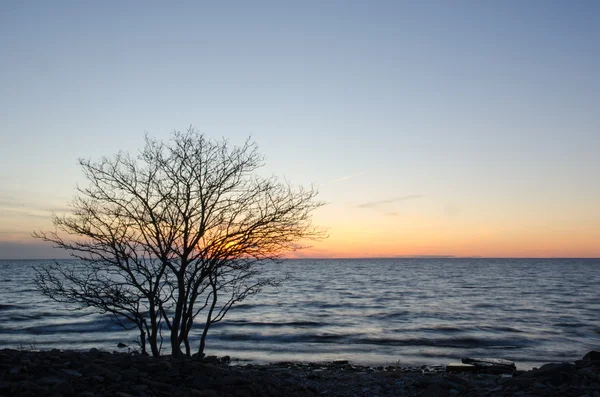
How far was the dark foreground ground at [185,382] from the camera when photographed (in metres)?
8.20

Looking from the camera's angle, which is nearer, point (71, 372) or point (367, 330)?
point (71, 372)

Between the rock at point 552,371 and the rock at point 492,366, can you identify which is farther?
the rock at point 492,366

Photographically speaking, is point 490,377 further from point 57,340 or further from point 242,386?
point 57,340

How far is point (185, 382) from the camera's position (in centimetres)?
964

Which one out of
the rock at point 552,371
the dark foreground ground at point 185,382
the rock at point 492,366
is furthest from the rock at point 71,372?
the rock at point 492,366

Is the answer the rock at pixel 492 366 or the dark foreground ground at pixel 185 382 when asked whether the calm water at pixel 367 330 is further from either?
the dark foreground ground at pixel 185 382

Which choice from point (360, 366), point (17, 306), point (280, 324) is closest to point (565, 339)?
point (360, 366)

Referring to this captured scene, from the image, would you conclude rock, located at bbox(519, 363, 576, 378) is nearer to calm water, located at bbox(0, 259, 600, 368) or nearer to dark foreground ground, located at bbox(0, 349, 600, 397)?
dark foreground ground, located at bbox(0, 349, 600, 397)

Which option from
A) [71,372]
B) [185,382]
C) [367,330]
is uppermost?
[71,372]

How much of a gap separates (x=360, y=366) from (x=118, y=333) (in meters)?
16.5

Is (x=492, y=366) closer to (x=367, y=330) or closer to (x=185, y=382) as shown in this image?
(x=367, y=330)

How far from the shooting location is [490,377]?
1631 centimetres

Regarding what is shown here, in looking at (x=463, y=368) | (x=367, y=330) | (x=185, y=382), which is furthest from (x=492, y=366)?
(x=185, y=382)

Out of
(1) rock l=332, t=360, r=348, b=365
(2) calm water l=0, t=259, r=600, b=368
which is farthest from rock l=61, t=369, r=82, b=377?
(1) rock l=332, t=360, r=348, b=365
